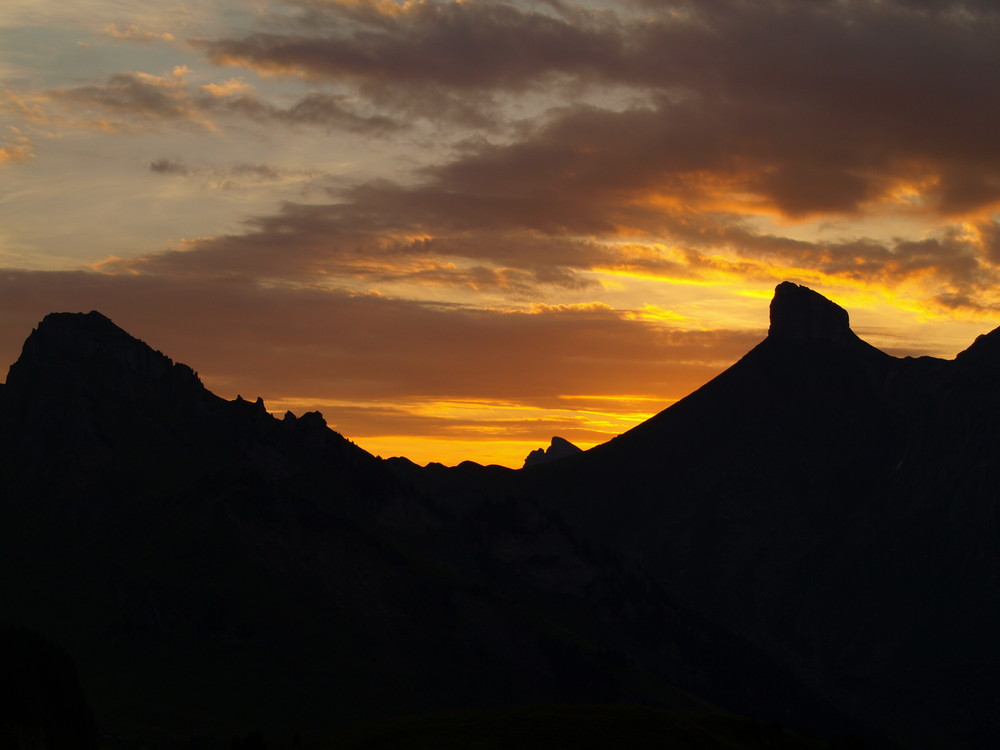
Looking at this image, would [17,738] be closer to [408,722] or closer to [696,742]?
[408,722]

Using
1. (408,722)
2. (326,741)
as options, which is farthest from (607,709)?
(326,741)

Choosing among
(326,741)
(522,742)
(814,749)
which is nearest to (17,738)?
(326,741)

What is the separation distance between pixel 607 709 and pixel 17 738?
296ft

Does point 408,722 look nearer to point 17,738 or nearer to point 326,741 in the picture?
point 326,741

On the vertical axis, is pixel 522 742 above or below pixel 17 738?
above

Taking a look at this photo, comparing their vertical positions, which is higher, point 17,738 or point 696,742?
point 696,742

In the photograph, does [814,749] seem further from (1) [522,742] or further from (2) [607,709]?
(1) [522,742]

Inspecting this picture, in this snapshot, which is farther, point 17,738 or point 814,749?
point 17,738

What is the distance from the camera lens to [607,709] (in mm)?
186250

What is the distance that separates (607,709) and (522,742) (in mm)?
19859

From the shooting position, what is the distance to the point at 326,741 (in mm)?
179875

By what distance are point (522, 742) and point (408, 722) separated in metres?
21.5

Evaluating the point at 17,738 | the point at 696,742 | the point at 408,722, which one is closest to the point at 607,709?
the point at 696,742

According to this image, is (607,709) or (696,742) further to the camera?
(607,709)
